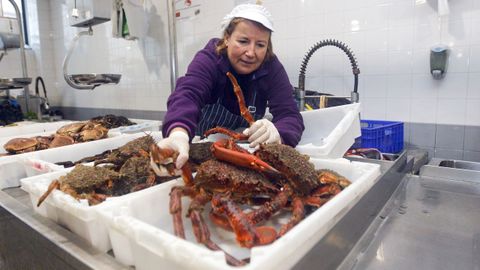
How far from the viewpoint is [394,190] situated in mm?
1312

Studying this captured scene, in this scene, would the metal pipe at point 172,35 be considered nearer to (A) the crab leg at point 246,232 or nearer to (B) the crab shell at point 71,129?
(B) the crab shell at point 71,129

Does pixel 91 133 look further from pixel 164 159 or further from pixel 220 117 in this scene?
pixel 164 159

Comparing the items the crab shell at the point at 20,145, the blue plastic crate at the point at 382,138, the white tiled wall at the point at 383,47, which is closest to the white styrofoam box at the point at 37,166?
the crab shell at the point at 20,145

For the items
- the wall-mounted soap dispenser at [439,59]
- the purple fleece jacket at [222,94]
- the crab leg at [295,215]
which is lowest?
the crab leg at [295,215]

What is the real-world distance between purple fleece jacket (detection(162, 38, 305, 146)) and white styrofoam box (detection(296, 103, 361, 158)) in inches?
5.8

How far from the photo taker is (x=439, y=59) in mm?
1754

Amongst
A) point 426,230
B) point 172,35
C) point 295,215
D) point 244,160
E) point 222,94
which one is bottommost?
point 426,230

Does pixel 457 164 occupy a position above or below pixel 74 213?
below

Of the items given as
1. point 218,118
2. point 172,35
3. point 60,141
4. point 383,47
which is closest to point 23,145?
point 60,141

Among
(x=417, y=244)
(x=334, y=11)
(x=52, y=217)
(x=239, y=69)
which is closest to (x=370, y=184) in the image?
(x=417, y=244)

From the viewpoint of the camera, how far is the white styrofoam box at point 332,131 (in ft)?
3.92

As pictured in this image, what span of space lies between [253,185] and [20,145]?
1376 millimetres

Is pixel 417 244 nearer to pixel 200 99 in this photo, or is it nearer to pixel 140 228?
pixel 140 228

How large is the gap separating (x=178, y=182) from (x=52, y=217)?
0.42 metres
